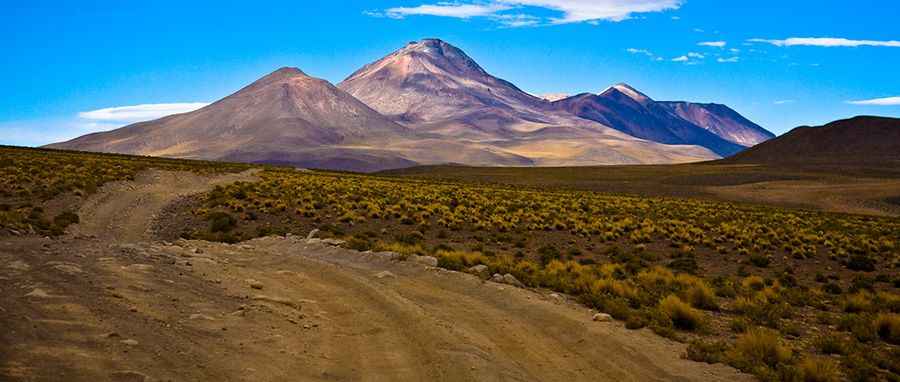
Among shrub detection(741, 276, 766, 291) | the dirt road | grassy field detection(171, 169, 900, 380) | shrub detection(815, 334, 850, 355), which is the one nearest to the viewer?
the dirt road

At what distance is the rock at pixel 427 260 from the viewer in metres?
18.5

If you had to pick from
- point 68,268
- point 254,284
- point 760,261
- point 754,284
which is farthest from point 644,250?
point 68,268

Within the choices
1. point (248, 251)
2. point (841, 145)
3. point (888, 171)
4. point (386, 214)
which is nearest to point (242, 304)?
point (248, 251)

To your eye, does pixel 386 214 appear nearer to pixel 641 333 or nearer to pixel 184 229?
pixel 184 229

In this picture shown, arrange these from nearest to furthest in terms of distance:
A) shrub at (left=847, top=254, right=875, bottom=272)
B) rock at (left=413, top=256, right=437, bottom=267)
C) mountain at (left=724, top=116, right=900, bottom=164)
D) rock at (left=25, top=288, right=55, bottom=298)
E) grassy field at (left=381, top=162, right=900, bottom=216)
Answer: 1. rock at (left=25, top=288, right=55, bottom=298)
2. rock at (left=413, top=256, right=437, bottom=267)
3. shrub at (left=847, top=254, right=875, bottom=272)
4. grassy field at (left=381, top=162, right=900, bottom=216)
5. mountain at (left=724, top=116, right=900, bottom=164)

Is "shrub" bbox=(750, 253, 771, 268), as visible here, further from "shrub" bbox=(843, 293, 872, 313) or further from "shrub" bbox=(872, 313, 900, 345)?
"shrub" bbox=(872, 313, 900, 345)

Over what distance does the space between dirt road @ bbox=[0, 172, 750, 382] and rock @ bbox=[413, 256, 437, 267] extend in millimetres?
1430

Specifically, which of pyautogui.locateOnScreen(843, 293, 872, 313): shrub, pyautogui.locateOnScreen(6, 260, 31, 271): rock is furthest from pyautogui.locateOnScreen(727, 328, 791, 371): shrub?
pyautogui.locateOnScreen(6, 260, 31, 271): rock

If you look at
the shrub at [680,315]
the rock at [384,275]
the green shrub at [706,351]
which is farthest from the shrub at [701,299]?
the rock at [384,275]

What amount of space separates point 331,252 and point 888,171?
145086 millimetres

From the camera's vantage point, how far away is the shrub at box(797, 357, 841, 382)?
9.91 meters

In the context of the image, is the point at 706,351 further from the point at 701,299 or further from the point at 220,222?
the point at 220,222

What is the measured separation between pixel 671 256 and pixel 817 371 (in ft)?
61.3

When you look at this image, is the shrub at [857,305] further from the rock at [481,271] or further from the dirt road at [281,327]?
the rock at [481,271]
